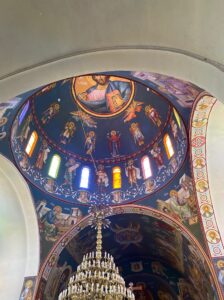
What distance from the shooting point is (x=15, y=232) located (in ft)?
39.5

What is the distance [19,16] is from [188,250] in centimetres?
1059

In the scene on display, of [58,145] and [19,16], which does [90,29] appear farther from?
[58,145]

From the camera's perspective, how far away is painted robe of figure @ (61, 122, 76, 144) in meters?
13.9

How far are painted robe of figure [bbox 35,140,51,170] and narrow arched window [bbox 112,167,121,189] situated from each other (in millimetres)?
3008

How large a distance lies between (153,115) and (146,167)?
7.17ft

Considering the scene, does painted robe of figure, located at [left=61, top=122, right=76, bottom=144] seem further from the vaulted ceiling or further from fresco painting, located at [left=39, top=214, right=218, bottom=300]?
the vaulted ceiling

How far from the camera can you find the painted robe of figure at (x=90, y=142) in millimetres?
14344

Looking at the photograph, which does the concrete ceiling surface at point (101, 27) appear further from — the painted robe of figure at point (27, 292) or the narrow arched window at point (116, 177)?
the narrow arched window at point (116, 177)

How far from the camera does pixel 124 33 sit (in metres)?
2.93

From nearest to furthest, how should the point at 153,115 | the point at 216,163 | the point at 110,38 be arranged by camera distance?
the point at 110,38, the point at 216,163, the point at 153,115

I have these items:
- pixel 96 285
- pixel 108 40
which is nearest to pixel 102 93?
pixel 96 285

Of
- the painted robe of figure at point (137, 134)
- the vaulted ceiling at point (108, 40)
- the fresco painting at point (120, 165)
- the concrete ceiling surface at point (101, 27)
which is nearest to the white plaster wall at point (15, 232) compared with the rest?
the fresco painting at point (120, 165)

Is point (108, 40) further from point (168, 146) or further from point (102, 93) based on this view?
point (102, 93)

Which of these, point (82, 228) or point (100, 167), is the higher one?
point (100, 167)
